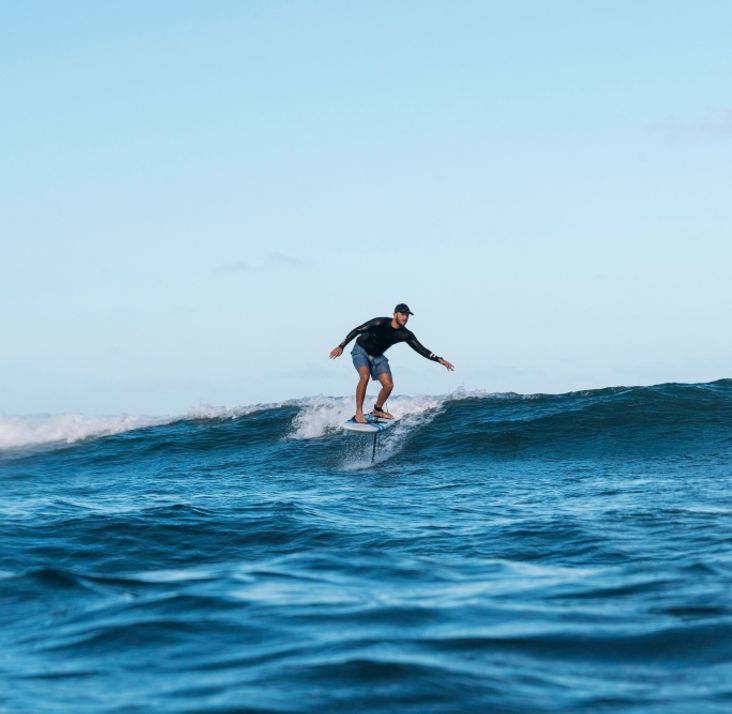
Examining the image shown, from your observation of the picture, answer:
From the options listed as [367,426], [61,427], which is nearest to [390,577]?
[367,426]

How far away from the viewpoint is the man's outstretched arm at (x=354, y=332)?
16766 mm

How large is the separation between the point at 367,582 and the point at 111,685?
3.20 metres

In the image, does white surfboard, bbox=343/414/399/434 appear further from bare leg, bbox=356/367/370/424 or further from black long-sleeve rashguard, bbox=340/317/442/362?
black long-sleeve rashguard, bbox=340/317/442/362

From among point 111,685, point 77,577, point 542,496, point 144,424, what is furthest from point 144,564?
point 144,424

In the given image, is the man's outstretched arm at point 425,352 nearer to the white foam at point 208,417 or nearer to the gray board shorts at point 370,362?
the gray board shorts at point 370,362

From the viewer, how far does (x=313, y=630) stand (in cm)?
707

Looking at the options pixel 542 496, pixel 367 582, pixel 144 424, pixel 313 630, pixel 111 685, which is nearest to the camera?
pixel 111 685

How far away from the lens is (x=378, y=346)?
17.1 meters

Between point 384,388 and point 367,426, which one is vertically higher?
point 384,388

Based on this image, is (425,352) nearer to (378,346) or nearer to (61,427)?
(378,346)

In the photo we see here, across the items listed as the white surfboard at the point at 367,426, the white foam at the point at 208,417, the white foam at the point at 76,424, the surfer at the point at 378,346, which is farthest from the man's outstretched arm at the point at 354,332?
the white foam at the point at 76,424

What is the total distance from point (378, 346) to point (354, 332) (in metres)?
0.48

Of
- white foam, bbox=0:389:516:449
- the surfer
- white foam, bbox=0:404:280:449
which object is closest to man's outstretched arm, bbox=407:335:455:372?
the surfer

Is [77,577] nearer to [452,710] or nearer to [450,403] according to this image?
[452,710]
